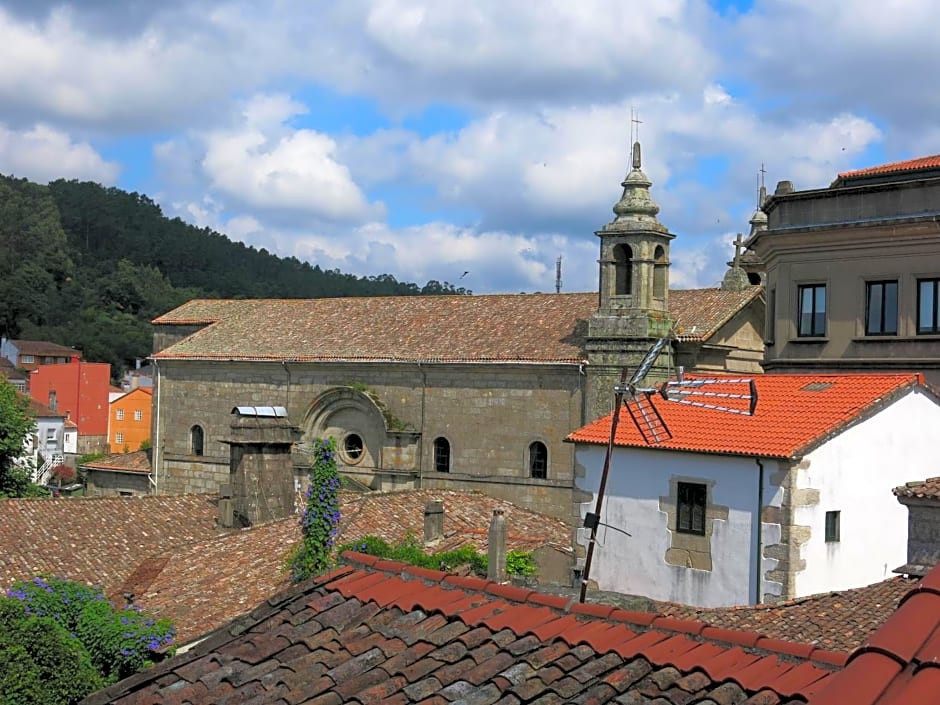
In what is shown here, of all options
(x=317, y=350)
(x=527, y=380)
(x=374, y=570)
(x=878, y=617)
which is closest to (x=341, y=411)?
(x=317, y=350)

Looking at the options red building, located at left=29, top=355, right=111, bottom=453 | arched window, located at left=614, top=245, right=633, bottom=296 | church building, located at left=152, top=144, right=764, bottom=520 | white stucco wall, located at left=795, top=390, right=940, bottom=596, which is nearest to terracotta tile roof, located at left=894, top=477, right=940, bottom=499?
white stucco wall, located at left=795, top=390, right=940, bottom=596

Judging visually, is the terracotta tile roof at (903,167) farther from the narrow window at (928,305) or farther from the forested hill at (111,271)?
the forested hill at (111,271)

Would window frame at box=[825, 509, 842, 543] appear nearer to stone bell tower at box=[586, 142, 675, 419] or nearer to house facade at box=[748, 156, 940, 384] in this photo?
house facade at box=[748, 156, 940, 384]

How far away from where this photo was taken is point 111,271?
13900 cm

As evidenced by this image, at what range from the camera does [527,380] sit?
30609 mm

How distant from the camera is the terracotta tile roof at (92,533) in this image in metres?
22.9

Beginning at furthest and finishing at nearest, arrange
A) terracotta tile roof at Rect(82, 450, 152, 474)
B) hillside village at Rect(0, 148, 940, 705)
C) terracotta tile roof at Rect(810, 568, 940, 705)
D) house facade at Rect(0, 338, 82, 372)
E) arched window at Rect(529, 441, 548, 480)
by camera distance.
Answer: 1. house facade at Rect(0, 338, 82, 372)
2. terracotta tile roof at Rect(82, 450, 152, 474)
3. arched window at Rect(529, 441, 548, 480)
4. hillside village at Rect(0, 148, 940, 705)
5. terracotta tile roof at Rect(810, 568, 940, 705)

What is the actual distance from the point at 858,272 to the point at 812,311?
128 cm

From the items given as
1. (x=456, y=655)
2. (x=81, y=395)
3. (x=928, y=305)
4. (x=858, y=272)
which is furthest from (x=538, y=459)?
(x=81, y=395)

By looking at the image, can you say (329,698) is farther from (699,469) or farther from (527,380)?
(527,380)

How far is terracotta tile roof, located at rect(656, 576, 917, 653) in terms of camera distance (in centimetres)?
1270

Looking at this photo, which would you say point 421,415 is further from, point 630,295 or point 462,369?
point 630,295

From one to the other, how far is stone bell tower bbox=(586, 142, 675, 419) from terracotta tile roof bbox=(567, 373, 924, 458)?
841 cm

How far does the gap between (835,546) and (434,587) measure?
11.9 meters
